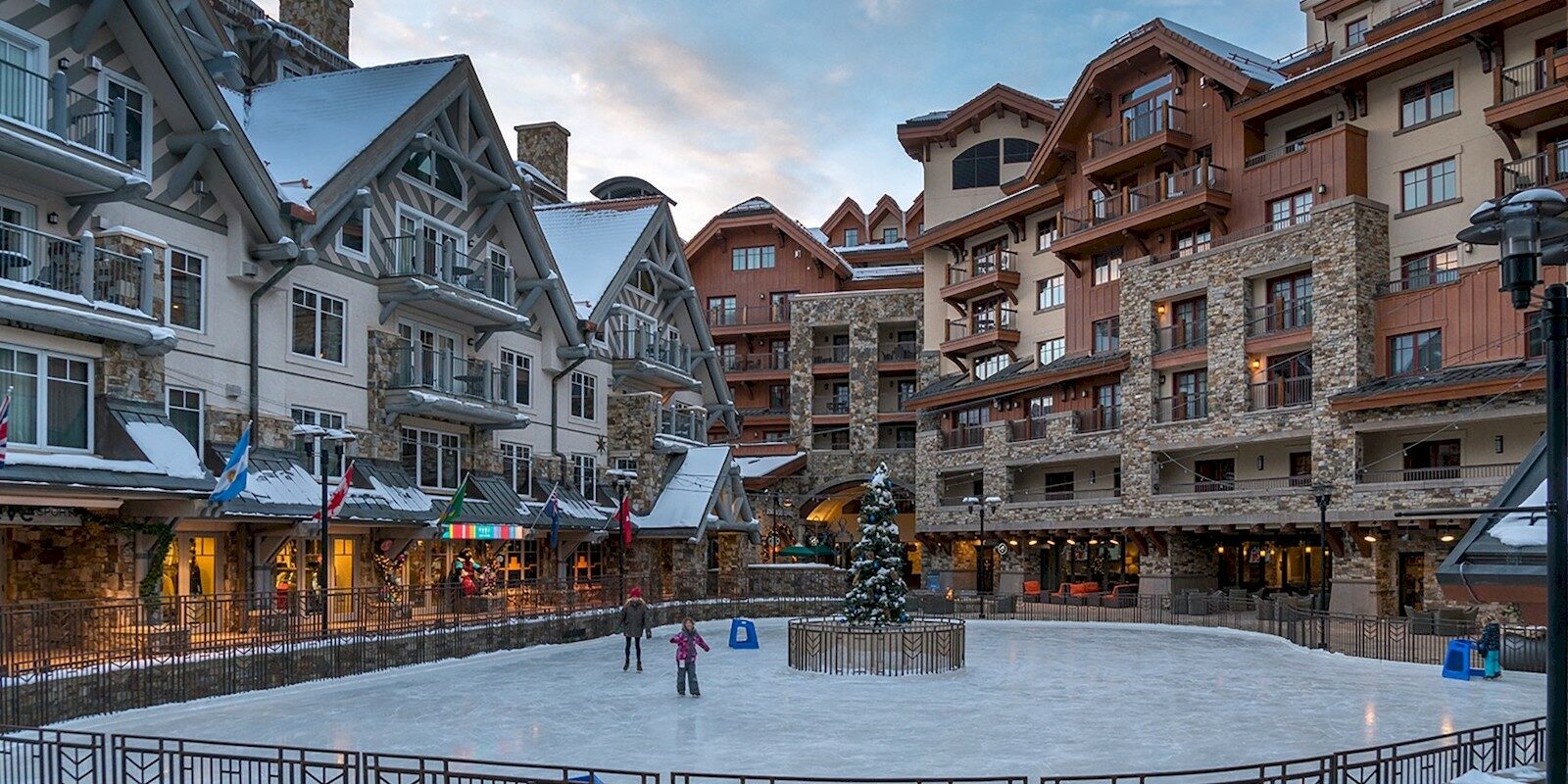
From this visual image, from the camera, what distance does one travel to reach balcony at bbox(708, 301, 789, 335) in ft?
253

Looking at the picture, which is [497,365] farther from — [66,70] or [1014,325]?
[1014,325]

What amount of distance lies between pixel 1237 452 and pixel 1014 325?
16056 mm

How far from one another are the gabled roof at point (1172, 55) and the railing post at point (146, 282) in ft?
129

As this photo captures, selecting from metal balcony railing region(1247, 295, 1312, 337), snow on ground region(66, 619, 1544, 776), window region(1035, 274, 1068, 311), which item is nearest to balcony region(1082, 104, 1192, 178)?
window region(1035, 274, 1068, 311)

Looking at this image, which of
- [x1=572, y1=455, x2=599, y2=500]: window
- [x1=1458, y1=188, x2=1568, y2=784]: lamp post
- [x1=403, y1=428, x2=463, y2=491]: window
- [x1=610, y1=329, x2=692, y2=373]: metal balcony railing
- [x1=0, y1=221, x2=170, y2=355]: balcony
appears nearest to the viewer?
[x1=1458, y1=188, x2=1568, y2=784]: lamp post

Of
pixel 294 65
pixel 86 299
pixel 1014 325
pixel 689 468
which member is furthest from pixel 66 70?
pixel 1014 325

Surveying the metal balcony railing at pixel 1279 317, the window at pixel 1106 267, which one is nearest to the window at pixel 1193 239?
the window at pixel 1106 267

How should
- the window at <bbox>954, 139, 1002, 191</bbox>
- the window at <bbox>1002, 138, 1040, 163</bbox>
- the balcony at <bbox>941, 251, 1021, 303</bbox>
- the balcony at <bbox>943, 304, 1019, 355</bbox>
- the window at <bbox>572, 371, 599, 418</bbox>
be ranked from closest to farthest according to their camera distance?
the window at <bbox>572, 371, 599, 418</bbox> → the balcony at <bbox>943, 304, 1019, 355</bbox> → the balcony at <bbox>941, 251, 1021, 303</bbox> → the window at <bbox>1002, 138, 1040, 163</bbox> → the window at <bbox>954, 139, 1002, 191</bbox>

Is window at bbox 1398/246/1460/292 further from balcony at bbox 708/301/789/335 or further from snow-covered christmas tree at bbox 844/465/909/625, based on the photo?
balcony at bbox 708/301/789/335

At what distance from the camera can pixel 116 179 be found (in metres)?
25.1

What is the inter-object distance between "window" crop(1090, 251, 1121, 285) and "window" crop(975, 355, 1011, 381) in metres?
7.95

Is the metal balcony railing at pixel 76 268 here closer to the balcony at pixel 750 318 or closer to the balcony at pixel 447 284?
the balcony at pixel 447 284

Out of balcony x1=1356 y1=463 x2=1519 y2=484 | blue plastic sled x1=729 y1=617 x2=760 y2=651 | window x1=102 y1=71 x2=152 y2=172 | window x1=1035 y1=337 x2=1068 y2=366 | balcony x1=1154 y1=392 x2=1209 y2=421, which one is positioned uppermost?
window x1=102 y1=71 x2=152 y2=172

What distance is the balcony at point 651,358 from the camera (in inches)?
1977
